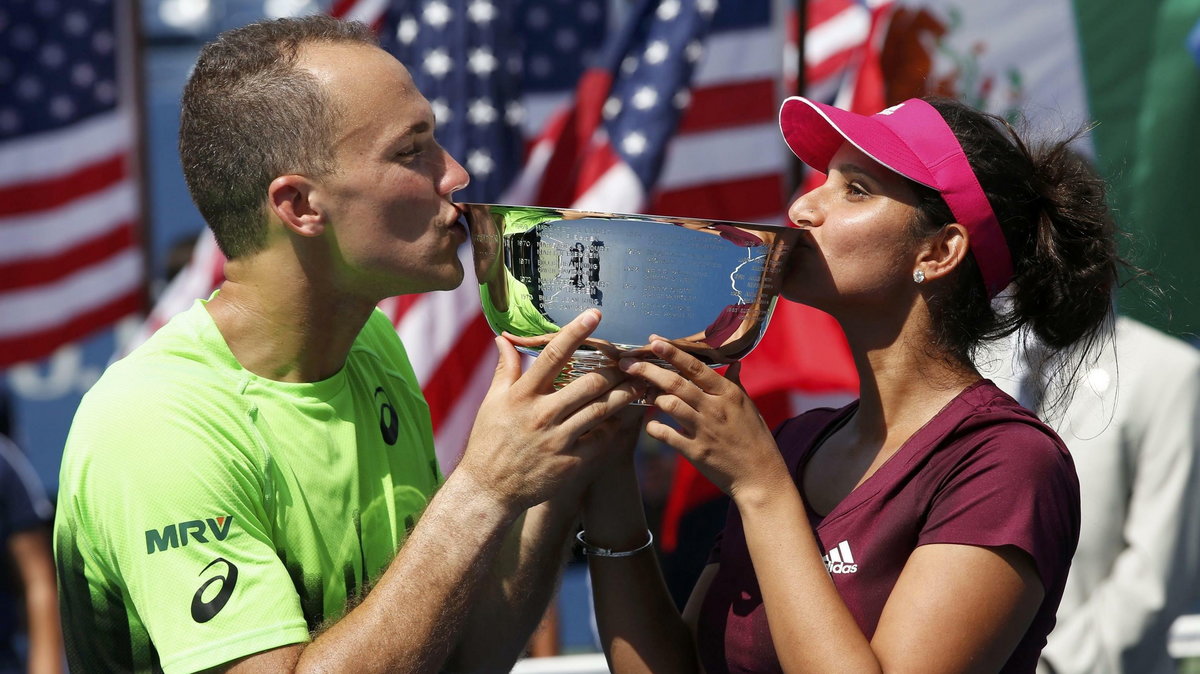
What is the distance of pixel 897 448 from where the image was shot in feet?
7.57

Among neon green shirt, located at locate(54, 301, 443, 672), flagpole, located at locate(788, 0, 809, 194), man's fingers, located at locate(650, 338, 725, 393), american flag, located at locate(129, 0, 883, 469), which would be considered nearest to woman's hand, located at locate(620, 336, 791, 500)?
man's fingers, located at locate(650, 338, 725, 393)

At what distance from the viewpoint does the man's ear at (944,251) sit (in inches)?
89.5

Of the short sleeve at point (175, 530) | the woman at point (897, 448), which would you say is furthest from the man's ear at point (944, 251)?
the short sleeve at point (175, 530)

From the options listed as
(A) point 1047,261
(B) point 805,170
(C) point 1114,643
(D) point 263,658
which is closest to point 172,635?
(D) point 263,658

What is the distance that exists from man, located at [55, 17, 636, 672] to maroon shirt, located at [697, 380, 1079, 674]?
19.1 inches

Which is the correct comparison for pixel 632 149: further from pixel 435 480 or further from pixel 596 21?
pixel 435 480

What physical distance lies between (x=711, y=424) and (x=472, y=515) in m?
0.45

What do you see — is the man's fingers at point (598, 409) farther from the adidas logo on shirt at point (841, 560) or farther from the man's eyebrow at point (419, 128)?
the man's eyebrow at point (419, 128)

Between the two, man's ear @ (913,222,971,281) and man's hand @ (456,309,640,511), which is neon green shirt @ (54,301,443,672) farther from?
man's ear @ (913,222,971,281)

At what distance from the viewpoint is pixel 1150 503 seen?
378cm

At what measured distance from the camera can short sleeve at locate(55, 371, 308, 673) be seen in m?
2.04

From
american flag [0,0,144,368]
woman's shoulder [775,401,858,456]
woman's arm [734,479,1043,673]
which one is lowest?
american flag [0,0,144,368]

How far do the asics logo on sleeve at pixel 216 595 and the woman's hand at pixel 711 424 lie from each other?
775 mm

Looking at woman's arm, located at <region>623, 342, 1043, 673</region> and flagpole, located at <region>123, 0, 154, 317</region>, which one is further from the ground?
woman's arm, located at <region>623, 342, 1043, 673</region>
